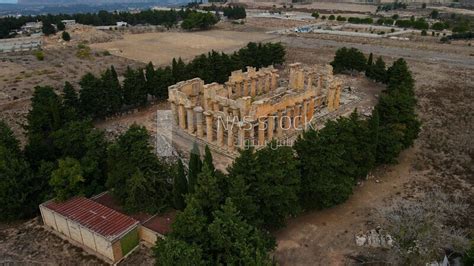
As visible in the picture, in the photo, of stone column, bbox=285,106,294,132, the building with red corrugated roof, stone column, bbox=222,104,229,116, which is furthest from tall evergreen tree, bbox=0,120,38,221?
stone column, bbox=285,106,294,132

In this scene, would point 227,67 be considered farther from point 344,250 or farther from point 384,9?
point 384,9

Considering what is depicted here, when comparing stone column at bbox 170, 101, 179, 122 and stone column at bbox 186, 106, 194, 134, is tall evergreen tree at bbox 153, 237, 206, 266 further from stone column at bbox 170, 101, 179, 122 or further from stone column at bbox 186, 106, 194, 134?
stone column at bbox 170, 101, 179, 122

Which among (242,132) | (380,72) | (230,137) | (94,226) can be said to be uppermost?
(380,72)

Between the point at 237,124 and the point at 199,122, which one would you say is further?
the point at 199,122

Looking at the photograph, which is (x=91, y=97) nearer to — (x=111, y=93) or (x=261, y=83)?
(x=111, y=93)

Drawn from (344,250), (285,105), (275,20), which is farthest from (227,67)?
(275,20)

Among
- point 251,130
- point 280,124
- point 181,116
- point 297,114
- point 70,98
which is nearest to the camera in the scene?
point 251,130

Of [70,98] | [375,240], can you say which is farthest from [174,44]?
[375,240]
